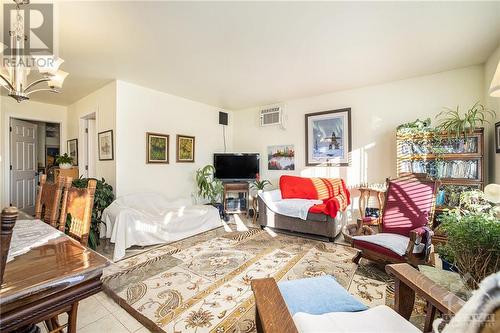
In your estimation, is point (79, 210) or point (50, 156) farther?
point (50, 156)

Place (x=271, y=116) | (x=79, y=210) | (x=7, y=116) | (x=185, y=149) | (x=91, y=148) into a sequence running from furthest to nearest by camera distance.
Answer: (x=271, y=116) → (x=185, y=149) → (x=91, y=148) → (x=7, y=116) → (x=79, y=210)

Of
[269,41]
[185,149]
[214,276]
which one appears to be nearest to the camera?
[214,276]

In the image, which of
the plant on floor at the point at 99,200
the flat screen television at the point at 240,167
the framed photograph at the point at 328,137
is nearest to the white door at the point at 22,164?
the plant on floor at the point at 99,200

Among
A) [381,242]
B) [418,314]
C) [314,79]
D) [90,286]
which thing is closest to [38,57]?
[90,286]

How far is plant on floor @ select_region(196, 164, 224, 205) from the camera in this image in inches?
176

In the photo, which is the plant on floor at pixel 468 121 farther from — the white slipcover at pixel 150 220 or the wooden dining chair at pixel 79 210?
the wooden dining chair at pixel 79 210

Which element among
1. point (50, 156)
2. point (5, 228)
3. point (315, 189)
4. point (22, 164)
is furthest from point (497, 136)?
point (50, 156)

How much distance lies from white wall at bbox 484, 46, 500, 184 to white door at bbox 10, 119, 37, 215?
7476 millimetres

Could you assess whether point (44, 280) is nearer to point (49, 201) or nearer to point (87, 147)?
point (49, 201)

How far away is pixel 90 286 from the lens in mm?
831

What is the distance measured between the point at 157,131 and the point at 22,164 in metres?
2.98

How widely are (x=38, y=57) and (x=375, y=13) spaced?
2.92 m

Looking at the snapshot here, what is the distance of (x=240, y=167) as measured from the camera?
478 centimetres

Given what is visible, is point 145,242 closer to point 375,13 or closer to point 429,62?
point 375,13
